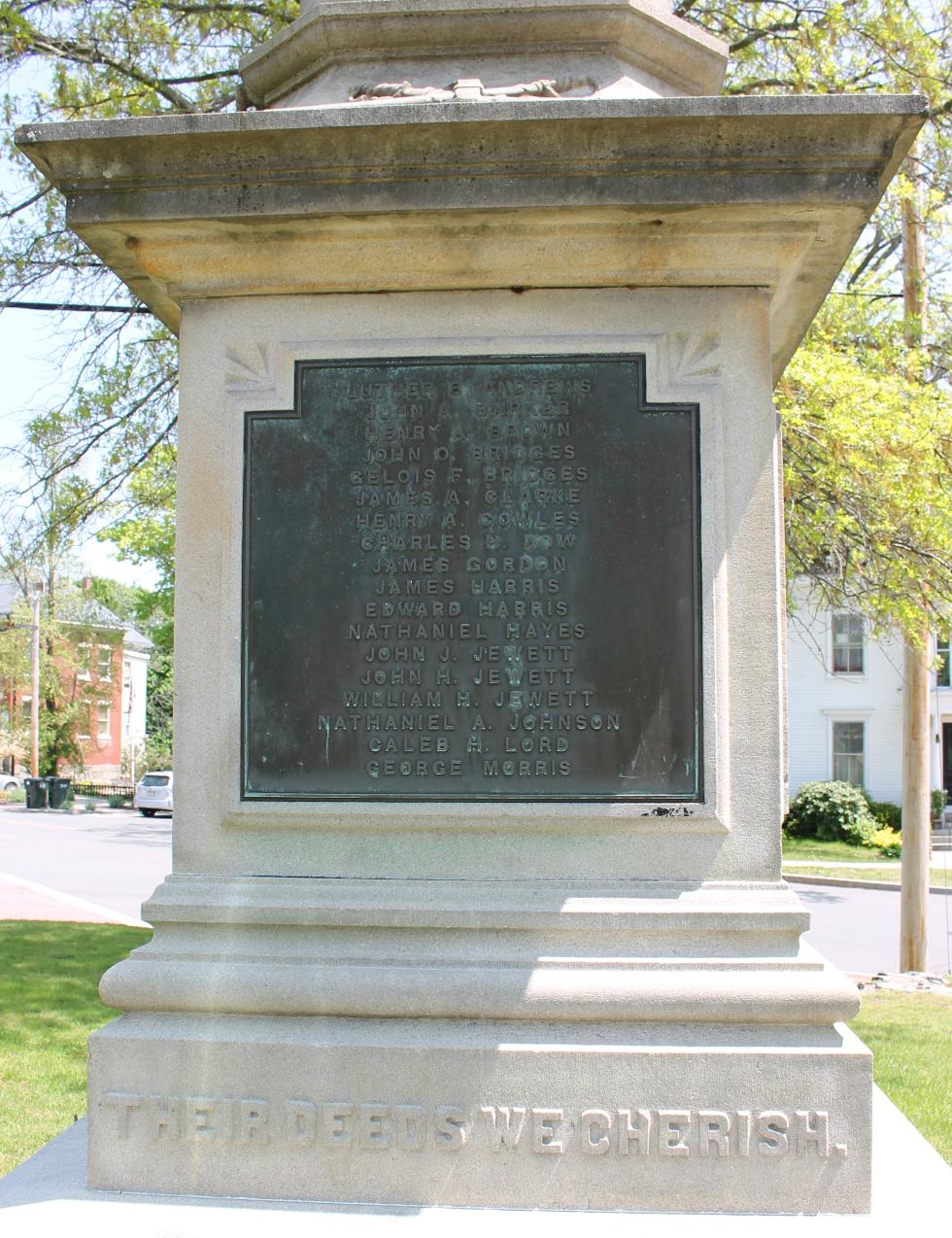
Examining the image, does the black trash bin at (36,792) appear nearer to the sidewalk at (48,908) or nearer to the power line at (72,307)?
the sidewalk at (48,908)

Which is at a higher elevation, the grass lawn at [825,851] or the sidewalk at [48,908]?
the sidewalk at [48,908]

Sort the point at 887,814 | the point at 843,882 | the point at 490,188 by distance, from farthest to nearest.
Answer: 1. the point at 887,814
2. the point at 843,882
3. the point at 490,188

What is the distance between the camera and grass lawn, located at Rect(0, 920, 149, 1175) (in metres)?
6.21

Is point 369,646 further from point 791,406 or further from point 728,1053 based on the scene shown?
point 791,406

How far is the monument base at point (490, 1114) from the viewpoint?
3404 mm

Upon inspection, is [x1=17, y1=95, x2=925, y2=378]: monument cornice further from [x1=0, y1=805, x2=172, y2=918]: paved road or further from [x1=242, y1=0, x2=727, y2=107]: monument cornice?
[x1=0, y1=805, x2=172, y2=918]: paved road

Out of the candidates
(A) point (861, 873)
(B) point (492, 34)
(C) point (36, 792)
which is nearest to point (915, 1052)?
(B) point (492, 34)

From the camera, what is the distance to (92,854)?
24.9 m

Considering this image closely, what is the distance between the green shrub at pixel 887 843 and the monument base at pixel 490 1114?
1081 inches

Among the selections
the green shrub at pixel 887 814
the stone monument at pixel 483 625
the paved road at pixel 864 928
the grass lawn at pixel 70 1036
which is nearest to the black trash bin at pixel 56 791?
the green shrub at pixel 887 814

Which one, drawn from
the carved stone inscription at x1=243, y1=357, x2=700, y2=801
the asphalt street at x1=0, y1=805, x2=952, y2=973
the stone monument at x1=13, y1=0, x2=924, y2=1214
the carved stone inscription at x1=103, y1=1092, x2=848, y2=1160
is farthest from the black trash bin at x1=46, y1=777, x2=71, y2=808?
→ the carved stone inscription at x1=103, y1=1092, x2=848, y2=1160

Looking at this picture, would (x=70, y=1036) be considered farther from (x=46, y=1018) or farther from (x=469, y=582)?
(x=469, y=582)

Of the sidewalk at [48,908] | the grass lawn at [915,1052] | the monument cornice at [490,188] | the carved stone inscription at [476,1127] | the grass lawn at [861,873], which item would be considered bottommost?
the grass lawn at [861,873]

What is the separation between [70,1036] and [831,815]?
26.8 meters
